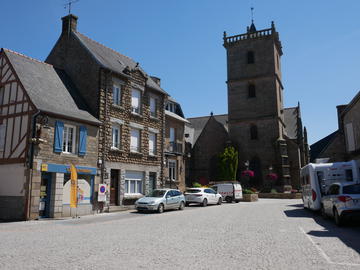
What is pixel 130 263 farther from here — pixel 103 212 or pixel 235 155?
pixel 235 155

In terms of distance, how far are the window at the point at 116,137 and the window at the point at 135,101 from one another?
1.97 metres

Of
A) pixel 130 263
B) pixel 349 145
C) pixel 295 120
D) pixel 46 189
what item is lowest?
pixel 130 263

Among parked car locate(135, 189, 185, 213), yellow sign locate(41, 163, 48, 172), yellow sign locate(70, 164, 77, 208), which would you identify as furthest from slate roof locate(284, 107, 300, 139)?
yellow sign locate(41, 163, 48, 172)

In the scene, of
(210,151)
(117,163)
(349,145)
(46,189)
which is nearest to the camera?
(46,189)

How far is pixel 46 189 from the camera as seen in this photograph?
16547mm

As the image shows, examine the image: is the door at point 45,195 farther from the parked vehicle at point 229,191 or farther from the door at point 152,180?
the parked vehicle at point 229,191

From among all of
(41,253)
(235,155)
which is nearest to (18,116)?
(41,253)

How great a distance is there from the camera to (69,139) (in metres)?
17.8

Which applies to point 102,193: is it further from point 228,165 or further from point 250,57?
point 250,57

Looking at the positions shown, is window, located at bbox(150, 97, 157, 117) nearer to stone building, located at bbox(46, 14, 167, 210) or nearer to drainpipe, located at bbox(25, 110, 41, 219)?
Result: stone building, located at bbox(46, 14, 167, 210)

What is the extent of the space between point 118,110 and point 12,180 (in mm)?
7556

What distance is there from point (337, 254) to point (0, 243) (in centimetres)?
821

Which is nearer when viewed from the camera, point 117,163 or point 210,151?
point 117,163

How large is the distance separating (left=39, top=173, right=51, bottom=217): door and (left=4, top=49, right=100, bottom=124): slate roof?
10.6ft
